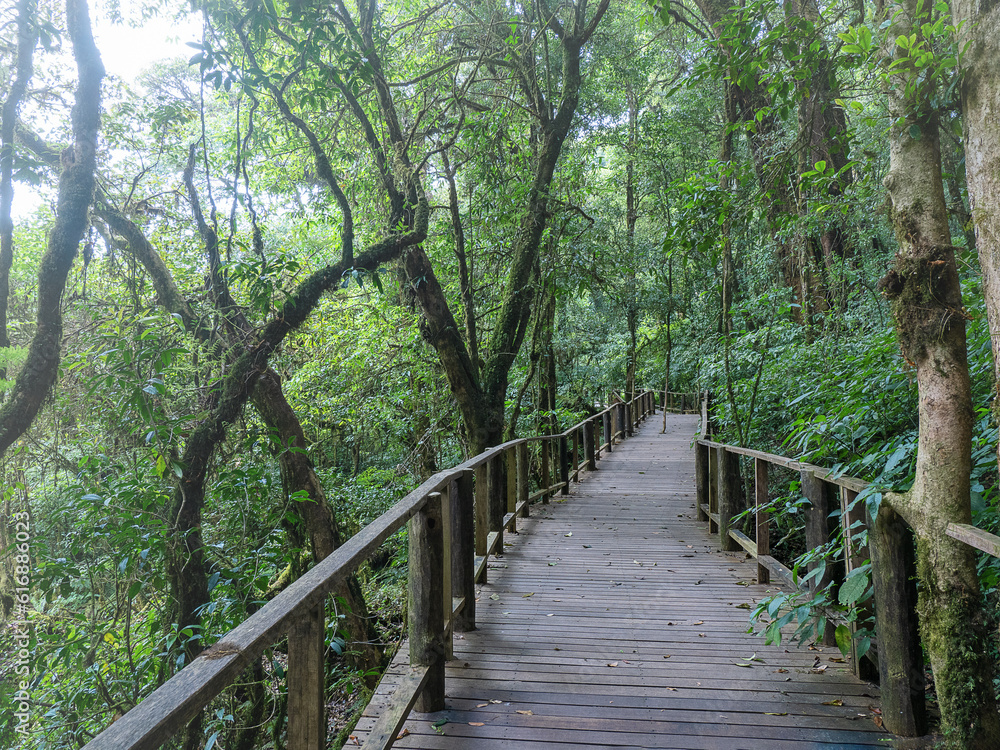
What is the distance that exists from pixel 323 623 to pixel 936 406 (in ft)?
8.18

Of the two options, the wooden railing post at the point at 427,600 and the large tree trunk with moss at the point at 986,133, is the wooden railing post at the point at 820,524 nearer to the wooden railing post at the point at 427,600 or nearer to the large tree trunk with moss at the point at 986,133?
the large tree trunk with moss at the point at 986,133

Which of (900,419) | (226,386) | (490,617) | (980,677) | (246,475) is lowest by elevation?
(490,617)

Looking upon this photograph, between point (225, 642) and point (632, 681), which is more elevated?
point (225, 642)

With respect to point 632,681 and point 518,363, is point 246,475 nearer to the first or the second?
point 632,681

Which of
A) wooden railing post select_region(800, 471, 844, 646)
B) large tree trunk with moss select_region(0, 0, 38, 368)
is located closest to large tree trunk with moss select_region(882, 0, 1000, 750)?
wooden railing post select_region(800, 471, 844, 646)

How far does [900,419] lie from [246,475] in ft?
16.3

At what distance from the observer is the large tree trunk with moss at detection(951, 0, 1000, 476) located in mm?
2176

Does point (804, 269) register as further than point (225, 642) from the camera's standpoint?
Yes

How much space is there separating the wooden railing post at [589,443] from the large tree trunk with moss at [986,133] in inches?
414

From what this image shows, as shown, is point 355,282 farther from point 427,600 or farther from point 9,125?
point 427,600

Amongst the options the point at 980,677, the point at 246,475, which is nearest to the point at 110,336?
the point at 246,475

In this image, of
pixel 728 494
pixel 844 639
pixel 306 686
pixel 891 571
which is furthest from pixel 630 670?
pixel 728 494

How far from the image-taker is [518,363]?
13914mm

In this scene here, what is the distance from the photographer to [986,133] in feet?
7.31
